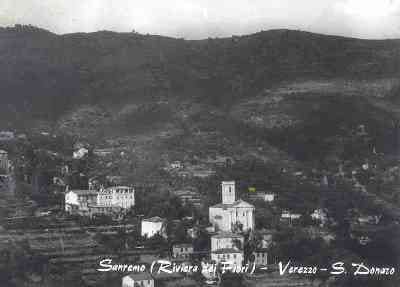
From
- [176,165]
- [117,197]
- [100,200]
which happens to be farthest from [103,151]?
[100,200]

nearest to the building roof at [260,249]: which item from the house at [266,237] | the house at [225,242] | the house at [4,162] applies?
the house at [266,237]

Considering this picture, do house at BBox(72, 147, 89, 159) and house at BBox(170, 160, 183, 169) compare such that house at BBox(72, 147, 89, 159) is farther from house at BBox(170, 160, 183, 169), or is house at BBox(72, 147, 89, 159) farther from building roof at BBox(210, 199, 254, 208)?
building roof at BBox(210, 199, 254, 208)

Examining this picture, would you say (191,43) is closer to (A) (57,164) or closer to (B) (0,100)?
(B) (0,100)

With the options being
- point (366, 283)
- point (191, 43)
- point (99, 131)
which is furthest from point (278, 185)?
point (191, 43)

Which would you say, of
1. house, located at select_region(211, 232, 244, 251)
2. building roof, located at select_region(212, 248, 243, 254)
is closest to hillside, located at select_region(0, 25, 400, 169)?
house, located at select_region(211, 232, 244, 251)

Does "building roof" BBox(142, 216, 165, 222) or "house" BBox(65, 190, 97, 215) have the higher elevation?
"house" BBox(65, 190, 97, 215)

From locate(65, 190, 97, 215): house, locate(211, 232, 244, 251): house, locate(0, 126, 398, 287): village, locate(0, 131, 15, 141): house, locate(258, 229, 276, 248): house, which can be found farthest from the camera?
locate(0, 131, 15, 141): house
